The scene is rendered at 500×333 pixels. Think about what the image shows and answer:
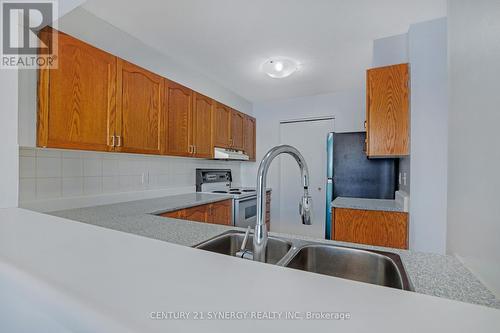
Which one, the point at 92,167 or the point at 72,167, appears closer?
the point at 72,167

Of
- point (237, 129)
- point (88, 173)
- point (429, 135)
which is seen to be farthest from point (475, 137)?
point (237, 129)

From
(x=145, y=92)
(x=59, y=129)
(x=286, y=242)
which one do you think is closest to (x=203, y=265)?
(x=286, y=242)

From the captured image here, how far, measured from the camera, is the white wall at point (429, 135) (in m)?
1.79

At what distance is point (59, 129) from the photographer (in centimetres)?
145

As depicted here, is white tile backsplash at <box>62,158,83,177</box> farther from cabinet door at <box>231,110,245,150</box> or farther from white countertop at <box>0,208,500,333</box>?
cabinet door at <box>231,110,245,150</box>

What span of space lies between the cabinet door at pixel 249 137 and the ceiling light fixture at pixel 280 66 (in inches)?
48.4

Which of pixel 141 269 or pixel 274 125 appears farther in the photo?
pixel 274 125

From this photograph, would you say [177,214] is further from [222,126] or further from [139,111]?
[222,126]

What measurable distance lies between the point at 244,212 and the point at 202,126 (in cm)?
111

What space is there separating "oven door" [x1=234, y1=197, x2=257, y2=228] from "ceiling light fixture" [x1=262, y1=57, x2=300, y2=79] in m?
1.47

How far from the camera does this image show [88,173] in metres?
1.93

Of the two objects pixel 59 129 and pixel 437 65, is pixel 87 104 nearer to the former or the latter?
pixel 59 129

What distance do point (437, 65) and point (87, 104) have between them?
8.07ft

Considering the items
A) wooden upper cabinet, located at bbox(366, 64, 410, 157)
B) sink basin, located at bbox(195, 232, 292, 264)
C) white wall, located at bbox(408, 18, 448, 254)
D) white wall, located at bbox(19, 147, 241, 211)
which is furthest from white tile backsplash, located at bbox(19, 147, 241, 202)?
white wall, located at bbox(408, 18, 448, 254)
